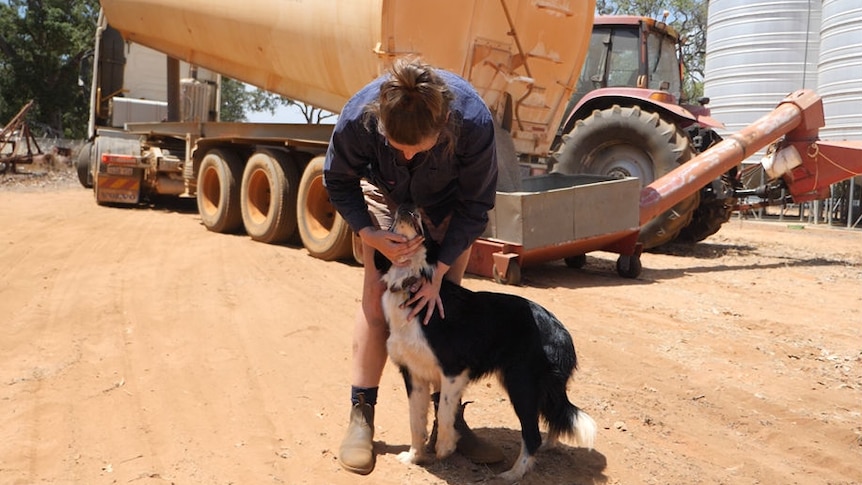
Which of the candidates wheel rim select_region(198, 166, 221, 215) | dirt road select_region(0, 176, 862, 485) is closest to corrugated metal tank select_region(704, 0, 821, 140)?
dirt road select_region(0, 176, 862, 485)

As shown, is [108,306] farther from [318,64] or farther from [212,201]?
[212,201]

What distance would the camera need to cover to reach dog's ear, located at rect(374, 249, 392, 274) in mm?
3203

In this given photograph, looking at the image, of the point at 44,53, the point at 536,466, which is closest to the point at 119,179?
the point at 536,466

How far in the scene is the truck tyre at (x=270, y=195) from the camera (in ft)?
28.8

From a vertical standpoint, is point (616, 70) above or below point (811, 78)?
below

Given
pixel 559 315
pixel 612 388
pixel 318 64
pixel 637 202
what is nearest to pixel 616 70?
pixel 637 202

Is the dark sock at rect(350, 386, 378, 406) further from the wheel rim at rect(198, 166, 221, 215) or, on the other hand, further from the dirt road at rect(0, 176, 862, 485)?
the wheel rim at rect(198, 166, 221, 215)

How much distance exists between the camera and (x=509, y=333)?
314 centimetres

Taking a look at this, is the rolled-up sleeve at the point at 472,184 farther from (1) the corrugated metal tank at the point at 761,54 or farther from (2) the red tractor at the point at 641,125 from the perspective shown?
(1) the corrugated metal tank at the point at 761,54

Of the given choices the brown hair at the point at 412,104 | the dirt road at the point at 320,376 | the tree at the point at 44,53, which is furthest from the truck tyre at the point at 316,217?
the tree at the point at 44,53

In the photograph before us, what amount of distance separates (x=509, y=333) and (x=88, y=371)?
8.44ft

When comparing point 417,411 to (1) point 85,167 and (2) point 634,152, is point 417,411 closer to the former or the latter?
(2) point 634,152

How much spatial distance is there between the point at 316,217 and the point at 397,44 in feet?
7.64

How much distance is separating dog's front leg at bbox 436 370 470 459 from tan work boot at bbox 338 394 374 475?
31 cm
